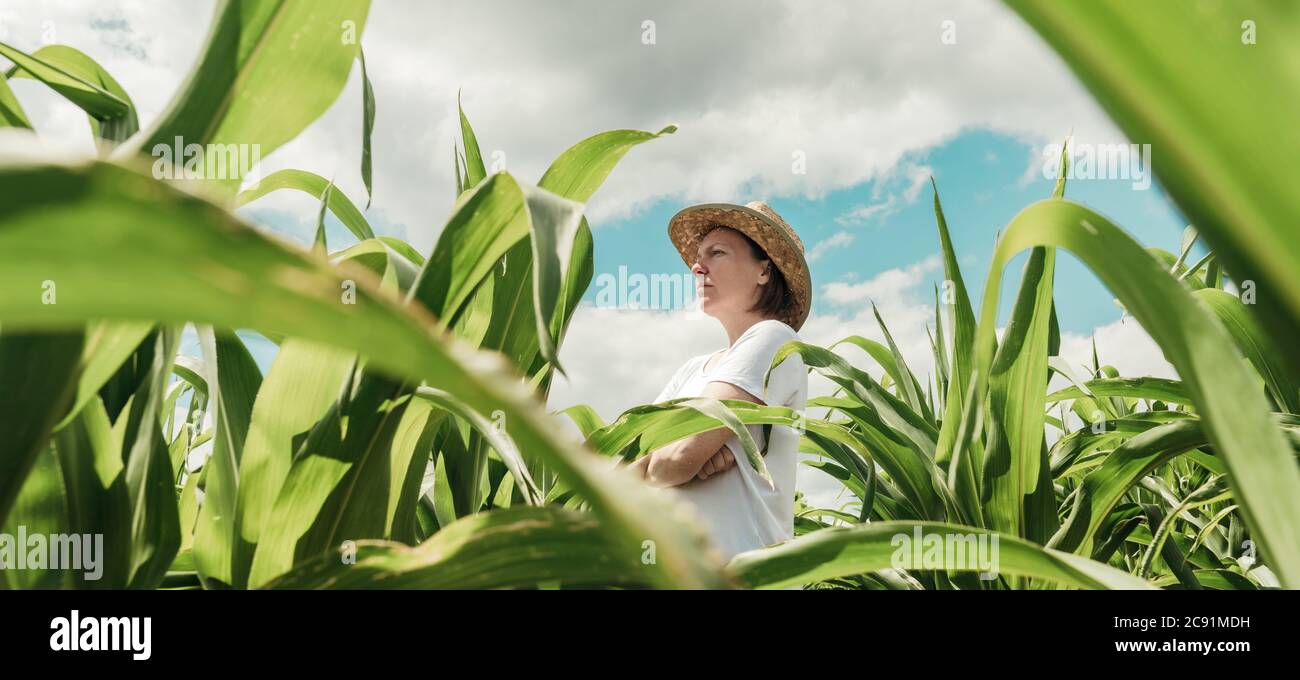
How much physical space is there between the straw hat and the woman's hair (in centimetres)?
1

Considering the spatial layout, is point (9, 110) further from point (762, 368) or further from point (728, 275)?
point (728, 275)

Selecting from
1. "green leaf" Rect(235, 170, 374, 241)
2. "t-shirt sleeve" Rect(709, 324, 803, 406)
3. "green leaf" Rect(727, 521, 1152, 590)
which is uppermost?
"green leaf" Rect(235, 170, 374, 241)

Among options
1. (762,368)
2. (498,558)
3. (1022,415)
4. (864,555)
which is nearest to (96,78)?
(498,558)

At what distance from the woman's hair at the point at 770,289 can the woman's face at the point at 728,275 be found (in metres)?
0.01

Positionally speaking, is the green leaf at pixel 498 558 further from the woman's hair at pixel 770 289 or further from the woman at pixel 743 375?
the woman's hair at pixel 770 289

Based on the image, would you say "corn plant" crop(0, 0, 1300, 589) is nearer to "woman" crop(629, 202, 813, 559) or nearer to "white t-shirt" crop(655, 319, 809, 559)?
"woman" crop(629, 202, 813, 559)

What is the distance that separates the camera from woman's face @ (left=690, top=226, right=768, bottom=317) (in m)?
1.98

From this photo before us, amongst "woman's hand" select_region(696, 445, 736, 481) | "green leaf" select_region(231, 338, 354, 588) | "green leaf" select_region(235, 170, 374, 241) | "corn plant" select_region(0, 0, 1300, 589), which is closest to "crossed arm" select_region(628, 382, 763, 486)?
"woman's hand" select_region(696, 445, 736, 481)

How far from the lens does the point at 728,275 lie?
1.99 metres

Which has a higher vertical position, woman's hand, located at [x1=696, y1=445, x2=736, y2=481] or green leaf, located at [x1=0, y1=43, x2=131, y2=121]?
green leaf, located at [x1=0, y1=43, x2=131, y2=121]

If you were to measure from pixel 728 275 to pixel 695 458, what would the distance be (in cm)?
69

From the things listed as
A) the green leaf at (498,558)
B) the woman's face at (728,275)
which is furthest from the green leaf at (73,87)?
the woman's face at (728,275)
